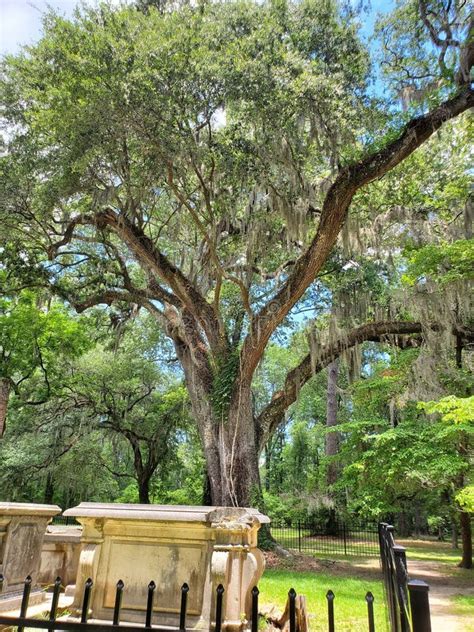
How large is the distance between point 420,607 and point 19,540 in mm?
4795

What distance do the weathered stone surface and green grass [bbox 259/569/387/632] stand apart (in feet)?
9.87

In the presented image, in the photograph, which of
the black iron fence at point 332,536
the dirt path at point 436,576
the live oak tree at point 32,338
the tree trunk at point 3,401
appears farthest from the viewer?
the black iron fence at point 332,536

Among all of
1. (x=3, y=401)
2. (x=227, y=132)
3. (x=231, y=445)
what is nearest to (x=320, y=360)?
(x=231, y=445)

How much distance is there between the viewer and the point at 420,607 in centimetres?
160

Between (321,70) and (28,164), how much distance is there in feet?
22.6

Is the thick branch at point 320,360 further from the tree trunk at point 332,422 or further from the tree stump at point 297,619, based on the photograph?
the tree trunk at point 332,422

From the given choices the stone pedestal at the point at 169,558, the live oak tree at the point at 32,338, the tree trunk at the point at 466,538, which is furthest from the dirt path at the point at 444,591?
the live oak tree at the point at 32,338

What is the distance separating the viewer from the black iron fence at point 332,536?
17703mm

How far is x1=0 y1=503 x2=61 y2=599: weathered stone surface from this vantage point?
4969mm

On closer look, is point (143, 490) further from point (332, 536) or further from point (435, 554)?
point (435, 554)

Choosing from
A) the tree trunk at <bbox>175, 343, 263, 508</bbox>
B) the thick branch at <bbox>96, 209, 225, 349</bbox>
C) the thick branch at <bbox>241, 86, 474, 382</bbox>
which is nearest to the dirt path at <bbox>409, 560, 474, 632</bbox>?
the tree trunk at <bbox>175, 343, 263, 508</bbox>

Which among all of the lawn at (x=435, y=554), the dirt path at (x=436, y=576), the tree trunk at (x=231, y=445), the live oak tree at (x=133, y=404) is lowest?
the lawn at (x=435, y=554)

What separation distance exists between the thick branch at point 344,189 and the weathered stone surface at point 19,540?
284 inches

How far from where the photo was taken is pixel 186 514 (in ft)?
13.8
